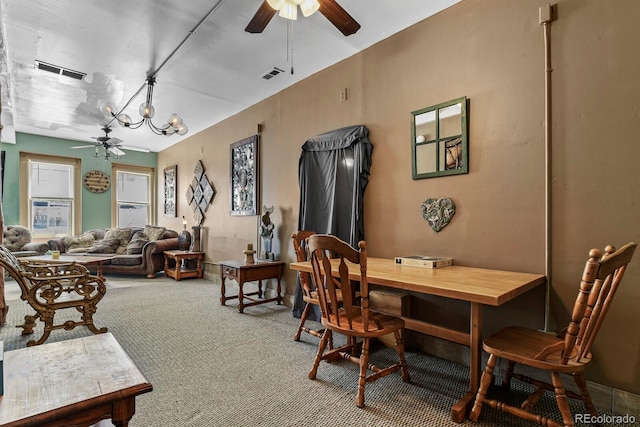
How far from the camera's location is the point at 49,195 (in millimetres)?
6652

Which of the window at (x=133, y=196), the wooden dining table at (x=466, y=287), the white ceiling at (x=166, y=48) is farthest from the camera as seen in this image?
the window at (x=133, y=196)

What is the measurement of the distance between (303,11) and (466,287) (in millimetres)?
1924

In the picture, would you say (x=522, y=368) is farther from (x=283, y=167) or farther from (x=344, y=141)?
(x=283, y=167)

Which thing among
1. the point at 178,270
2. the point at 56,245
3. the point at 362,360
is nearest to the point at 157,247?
the point at 178,270

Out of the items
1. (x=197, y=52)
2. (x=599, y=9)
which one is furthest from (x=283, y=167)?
(x=599, y=9)

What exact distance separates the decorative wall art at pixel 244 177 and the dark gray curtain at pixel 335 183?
1138 millimetres

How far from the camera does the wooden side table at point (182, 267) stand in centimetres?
565

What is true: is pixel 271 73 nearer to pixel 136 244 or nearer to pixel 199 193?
pixel 199 193

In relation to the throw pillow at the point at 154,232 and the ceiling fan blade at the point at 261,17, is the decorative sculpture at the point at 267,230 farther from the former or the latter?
the throw pillow at the point at 154,232

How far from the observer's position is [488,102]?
7.75ft

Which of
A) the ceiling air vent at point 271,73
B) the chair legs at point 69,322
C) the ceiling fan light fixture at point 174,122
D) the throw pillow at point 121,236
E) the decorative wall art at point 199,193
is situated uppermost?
the ceiling air vent at point 271,73

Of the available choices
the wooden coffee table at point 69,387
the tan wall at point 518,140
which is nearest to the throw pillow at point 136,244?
the tan wall at point 518,140

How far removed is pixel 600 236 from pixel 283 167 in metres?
3.30

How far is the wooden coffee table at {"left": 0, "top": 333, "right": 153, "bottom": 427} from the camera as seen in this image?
1.00 metres
